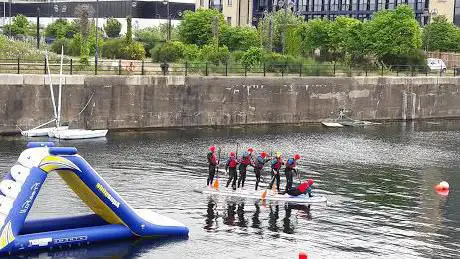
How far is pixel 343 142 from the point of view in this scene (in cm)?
5031

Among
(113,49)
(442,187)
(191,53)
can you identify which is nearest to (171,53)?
(191,53)

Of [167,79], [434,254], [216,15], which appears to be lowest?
[434,254]

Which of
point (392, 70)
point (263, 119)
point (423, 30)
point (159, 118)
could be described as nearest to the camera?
point (159, 118)

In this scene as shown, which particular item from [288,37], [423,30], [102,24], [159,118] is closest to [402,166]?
[159,118]

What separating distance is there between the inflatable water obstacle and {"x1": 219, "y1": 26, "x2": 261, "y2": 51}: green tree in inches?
2050

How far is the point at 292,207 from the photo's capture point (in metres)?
30.7

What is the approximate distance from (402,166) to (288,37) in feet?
123

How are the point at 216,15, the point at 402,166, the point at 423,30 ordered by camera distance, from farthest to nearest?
the point at 423,30 < the point at 216,15 < the point at 402,166

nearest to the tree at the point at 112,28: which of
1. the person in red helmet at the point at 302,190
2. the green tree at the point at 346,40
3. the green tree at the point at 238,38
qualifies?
the green tree at the point at 238,38

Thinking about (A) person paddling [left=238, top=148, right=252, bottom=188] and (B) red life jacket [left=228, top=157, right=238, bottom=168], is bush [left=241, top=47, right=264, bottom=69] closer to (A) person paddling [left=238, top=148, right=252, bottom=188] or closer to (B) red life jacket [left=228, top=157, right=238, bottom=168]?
(A) person paddling [left=238, top=148, right=252, bottom=188]

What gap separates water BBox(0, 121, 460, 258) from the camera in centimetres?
2481

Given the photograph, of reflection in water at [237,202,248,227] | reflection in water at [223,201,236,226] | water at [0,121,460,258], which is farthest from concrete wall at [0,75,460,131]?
reflection in water at [237,202,248,227]

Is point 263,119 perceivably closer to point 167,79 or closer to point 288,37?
point 167,79

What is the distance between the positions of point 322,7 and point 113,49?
163 ft
